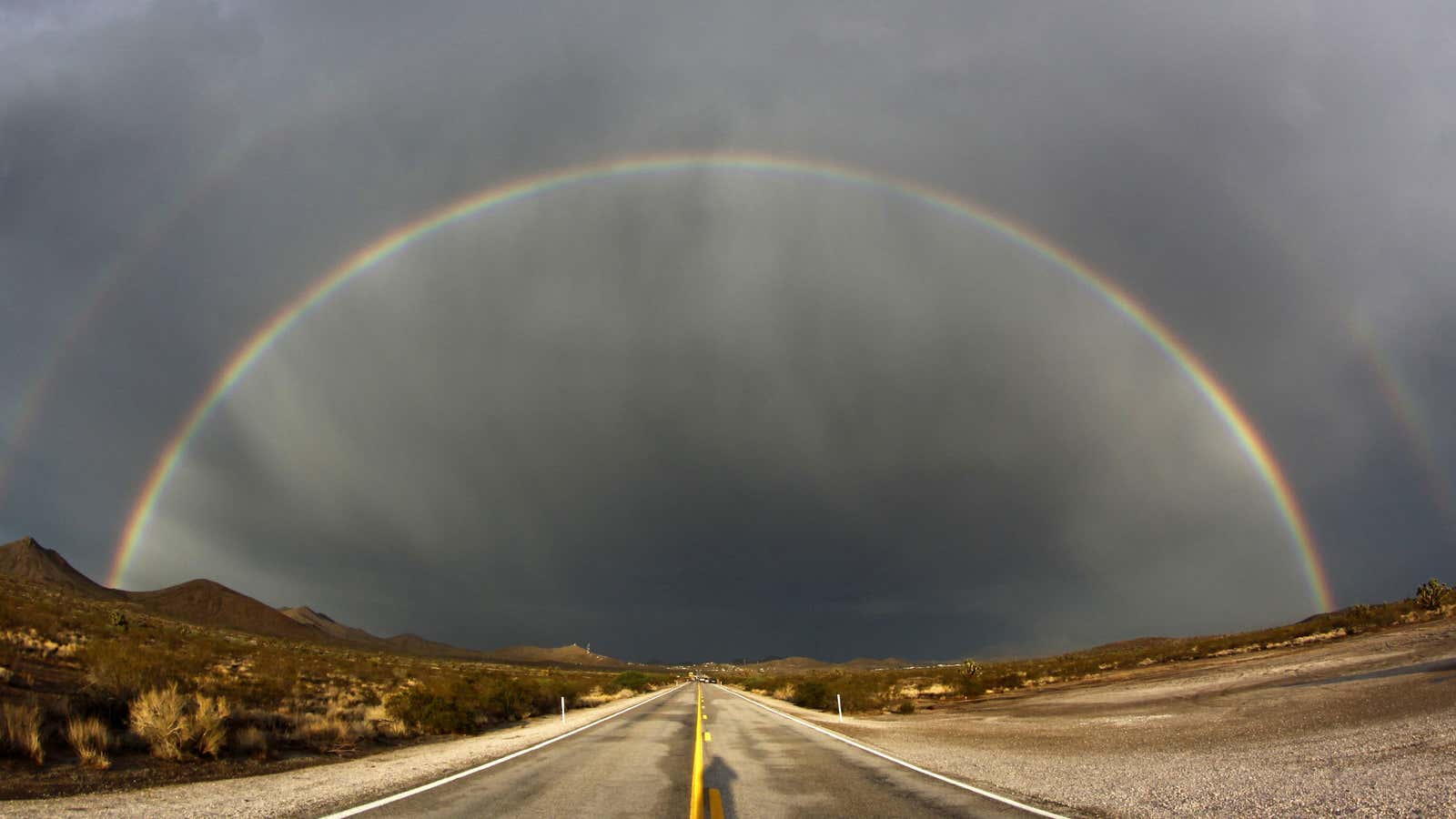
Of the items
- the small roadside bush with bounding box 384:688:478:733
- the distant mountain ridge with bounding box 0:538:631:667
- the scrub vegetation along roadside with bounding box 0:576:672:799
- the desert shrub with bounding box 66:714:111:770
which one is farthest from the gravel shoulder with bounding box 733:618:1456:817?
the distant mountain ridge with bounding box 0:538:631:667

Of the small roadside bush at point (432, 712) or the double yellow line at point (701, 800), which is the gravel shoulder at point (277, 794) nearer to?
the double yellow line at point (701, 800)

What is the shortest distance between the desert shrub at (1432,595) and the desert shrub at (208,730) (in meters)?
51.4

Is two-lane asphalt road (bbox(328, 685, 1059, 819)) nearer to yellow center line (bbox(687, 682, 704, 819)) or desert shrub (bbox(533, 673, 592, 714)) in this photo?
yellow center line (bbox(687, 682, 704, 819))

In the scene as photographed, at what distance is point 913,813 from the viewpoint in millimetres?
9586

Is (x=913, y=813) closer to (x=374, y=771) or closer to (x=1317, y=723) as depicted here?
(x=374, y=771)

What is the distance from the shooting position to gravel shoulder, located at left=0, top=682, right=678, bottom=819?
9695mm

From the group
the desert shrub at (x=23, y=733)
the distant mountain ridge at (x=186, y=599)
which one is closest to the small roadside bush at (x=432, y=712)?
the desert shrub at (x=23, y=733)

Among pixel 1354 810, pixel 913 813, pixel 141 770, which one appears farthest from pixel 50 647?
pixel 1354 810

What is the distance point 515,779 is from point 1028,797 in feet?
26.6

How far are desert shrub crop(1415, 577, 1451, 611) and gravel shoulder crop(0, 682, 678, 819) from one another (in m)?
46.5

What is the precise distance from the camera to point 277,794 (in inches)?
444

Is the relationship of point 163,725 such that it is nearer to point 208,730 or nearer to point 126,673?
point 208,730

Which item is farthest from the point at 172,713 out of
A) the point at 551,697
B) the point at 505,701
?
the point at 551,697

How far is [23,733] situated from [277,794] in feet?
18.2
